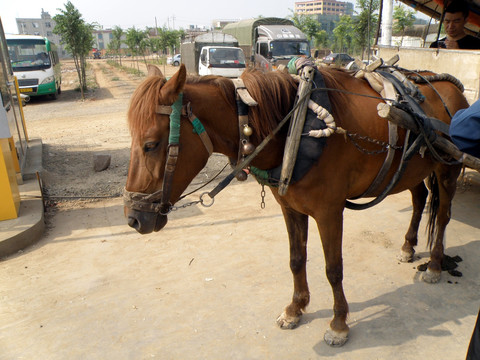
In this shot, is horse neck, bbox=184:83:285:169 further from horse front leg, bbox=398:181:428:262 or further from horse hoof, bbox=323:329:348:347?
horse front leg, bbox=398:181:428:262

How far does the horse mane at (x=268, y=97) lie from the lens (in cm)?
192

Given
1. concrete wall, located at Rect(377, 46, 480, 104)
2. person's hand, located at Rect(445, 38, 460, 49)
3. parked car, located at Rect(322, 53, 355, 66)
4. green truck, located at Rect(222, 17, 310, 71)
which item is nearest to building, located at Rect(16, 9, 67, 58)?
green truck, located at Rect(222, 17, 310, 71)

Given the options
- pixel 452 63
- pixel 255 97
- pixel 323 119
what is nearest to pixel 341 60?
pixel 452 63

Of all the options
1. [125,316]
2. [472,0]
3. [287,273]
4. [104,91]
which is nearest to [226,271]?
[287,273]

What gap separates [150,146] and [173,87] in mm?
306

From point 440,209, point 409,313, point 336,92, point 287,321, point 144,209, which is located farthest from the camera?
point 440,209

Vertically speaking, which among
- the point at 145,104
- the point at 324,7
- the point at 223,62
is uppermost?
the point at 324,7

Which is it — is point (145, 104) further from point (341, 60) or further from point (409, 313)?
point (341, 60)

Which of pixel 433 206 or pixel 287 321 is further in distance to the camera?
pixel 433 206

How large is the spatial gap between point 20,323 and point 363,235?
3363 mm

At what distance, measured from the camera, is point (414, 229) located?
3.49m

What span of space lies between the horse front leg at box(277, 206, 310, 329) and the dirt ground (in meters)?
0.08

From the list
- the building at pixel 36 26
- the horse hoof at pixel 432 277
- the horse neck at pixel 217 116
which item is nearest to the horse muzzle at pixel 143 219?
the horse neck at pixel 217 116

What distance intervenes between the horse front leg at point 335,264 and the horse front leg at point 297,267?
258mm
